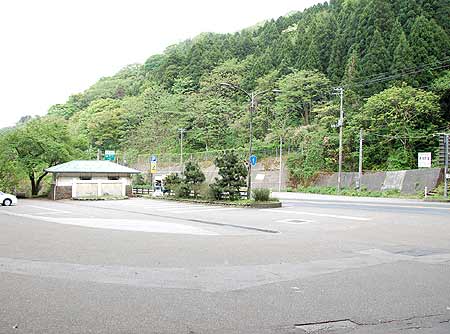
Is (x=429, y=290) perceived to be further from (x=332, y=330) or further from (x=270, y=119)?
(x=270, y=119)

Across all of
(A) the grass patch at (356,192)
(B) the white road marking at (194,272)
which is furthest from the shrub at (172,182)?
(B) the white road marking at (194,272)

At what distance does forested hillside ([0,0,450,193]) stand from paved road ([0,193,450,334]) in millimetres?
36310

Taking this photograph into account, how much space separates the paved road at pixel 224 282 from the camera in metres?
5.32

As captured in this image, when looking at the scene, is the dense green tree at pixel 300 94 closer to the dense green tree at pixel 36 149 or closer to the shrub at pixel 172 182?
the shrub at pixel 172 182

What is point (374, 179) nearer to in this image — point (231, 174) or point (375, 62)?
point (375, 62)

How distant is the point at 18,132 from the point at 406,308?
50.0 m

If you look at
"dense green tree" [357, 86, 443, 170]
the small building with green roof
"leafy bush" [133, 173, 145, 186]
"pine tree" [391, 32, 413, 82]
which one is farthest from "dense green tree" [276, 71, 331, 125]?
the small building with green roof

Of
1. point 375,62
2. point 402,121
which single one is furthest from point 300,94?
point 402,121

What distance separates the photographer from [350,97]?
52938mm

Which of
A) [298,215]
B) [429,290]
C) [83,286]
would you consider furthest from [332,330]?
[298,215]

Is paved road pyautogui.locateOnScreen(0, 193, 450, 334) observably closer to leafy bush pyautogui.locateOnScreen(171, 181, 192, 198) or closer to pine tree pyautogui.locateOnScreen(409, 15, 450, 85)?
leafy bush pyautogui.locateOnScreen(171, 181, 192, 198)

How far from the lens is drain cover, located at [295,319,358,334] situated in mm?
5152

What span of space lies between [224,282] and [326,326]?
2518 millimetres

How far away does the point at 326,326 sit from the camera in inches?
207
